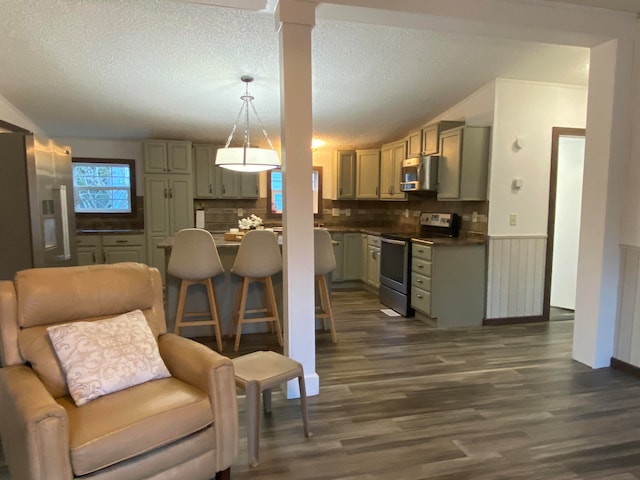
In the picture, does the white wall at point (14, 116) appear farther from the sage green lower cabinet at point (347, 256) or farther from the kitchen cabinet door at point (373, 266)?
the kitchen cabinet door at point (373, 266)

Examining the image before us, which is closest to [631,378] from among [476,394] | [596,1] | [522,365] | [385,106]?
[522,365]

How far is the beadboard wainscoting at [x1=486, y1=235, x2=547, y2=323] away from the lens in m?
4.34

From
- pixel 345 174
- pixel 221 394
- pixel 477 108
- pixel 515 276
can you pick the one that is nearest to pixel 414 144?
pixel 477 108

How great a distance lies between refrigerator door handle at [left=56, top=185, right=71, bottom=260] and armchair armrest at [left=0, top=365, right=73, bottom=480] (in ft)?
8.10

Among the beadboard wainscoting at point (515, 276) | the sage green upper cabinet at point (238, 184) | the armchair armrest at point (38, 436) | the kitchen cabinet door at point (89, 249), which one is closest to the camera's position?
the armchair armrest at point (38, 436)

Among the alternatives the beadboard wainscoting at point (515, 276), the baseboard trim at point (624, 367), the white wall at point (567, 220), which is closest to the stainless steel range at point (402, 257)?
the beadboard wainscoting at point (515, 276)

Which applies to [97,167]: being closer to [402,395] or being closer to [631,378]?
[402,395]

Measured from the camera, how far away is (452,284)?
429 cm

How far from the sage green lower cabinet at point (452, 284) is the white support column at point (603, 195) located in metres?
1.07

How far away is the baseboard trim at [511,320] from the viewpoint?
4.38 meters

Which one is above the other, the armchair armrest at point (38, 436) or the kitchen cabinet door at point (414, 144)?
the kitchen cabinet door at point (414, 144)

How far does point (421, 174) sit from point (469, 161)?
60 cm

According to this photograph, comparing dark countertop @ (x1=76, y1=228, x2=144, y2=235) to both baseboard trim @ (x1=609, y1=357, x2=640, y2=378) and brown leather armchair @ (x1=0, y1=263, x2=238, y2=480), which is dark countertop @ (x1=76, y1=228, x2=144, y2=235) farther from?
baseboard trim @ (x1=609, y1=357, x2=640, y2=378)

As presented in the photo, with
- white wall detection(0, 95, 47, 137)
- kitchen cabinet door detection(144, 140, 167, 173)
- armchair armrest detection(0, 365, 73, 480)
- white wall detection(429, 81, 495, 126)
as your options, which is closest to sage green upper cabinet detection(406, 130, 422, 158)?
white wall detection(429, 81, 495, 126)
